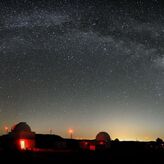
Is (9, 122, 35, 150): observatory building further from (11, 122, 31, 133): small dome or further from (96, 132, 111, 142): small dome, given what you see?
(96, 132, 111, 142): small dome

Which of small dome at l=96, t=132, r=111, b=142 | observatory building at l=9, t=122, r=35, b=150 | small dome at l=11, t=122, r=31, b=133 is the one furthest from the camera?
small dome at l=96, t=132, r=111, b=142

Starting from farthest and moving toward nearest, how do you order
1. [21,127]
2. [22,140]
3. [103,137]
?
[103,137] → [21,127] → [22,140]

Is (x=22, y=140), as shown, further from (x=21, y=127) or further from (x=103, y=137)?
(x=103, y=137)

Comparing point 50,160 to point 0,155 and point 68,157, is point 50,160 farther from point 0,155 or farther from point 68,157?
point 0,155

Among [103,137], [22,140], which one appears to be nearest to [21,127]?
[22,140]

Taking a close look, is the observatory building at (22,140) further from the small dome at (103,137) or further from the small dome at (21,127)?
the small dome at (103,137)

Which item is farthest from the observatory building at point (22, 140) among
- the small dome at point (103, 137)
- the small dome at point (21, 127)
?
the small dome at point (103, 137)

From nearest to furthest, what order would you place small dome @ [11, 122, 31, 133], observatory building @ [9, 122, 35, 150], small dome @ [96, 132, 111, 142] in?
observatory building @ [9, 122, 35, 150], small dome @ [11, 122, 31, 133], small dome @ [96, 132, 111, 142]

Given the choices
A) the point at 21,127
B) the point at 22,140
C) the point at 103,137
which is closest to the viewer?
the point at 22,140

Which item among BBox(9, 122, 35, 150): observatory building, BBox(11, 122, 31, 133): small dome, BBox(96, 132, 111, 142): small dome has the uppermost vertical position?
BBox(11, 122, 31, 133): small dome

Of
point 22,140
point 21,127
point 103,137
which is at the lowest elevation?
point 22,140

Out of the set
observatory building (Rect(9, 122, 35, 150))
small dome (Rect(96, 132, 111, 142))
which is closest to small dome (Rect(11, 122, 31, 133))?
observatory building (Rect(9, 122, 35, 150))

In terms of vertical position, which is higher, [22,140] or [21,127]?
[21,127]

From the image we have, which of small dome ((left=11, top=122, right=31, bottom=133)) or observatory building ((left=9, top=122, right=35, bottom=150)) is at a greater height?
small dome ((left=11, top=122, right=31, bottom=133))
